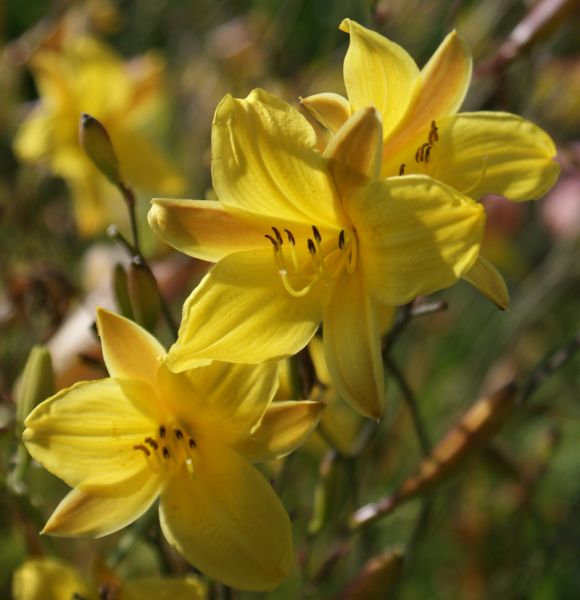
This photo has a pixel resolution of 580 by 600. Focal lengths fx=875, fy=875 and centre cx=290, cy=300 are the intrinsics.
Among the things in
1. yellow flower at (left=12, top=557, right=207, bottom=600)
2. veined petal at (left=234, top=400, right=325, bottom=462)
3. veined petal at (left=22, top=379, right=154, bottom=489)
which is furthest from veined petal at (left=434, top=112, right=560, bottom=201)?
yellow flower at (left=12, top=557, right=207, bottom=600)

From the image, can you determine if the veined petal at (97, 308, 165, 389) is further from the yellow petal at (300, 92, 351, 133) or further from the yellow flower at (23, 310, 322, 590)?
the yellow petal at (300, 92, 351, 133)

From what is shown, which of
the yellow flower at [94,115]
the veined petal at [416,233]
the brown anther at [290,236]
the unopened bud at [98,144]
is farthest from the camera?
the yellow flower at [94,115]

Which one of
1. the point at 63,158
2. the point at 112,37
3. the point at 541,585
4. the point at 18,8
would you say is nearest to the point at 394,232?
the point at 541,585

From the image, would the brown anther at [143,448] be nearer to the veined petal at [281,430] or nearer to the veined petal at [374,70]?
the veined petal at [281,430]

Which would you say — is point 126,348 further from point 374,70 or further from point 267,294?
point 374,70

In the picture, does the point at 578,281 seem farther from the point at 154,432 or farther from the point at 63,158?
the point at 154,432

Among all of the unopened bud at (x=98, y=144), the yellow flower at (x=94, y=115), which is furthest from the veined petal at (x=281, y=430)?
the yellow flower at (x=94, y=115)
